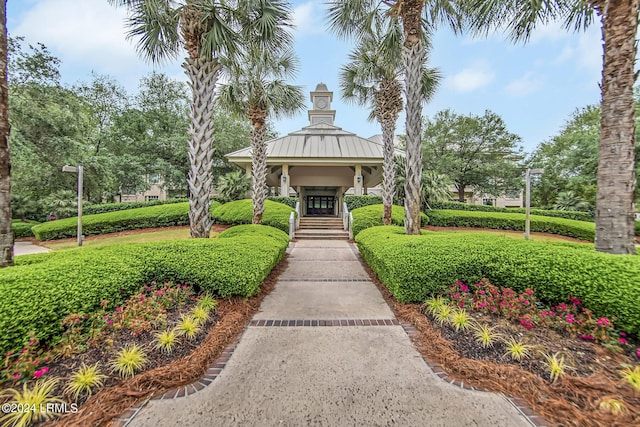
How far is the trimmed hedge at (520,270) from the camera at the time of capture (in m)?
3.16

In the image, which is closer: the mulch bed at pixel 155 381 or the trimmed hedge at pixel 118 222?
the mulch bed at pixel 155 381

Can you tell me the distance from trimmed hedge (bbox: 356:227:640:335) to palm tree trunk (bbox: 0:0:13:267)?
591cm

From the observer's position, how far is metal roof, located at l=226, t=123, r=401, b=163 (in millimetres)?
15133

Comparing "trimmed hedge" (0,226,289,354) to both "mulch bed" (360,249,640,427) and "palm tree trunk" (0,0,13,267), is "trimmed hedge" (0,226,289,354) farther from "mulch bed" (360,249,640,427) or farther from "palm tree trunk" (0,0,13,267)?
"mulch bed" (360,249,640,427)

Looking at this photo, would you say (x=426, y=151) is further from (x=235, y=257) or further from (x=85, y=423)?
(x=85, y=423)

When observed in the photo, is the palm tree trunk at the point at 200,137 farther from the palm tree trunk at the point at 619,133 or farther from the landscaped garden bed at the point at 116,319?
the palm tree trunk at the point at 619,133

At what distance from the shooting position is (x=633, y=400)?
2.24m

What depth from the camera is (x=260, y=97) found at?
10055mm

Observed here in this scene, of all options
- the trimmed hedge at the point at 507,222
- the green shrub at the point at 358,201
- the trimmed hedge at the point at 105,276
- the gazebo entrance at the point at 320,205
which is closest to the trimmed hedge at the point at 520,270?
the trimmed hedge at the point at 105,276

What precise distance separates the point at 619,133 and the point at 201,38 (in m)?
8.80

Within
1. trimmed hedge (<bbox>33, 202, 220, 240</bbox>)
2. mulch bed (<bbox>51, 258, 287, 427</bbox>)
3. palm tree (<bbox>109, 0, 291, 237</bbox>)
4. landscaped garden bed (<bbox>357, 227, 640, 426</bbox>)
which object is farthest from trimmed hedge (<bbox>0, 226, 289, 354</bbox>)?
trimmed hedge (<bbox>33, 202, 220, 240</bbox>)

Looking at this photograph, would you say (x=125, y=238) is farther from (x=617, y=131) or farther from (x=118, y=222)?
(x=617, y=131)

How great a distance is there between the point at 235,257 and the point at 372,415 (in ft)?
11.5

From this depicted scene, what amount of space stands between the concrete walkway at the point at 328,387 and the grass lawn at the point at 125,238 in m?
9.11
